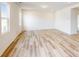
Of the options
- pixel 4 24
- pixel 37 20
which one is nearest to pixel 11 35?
pixel 4 24

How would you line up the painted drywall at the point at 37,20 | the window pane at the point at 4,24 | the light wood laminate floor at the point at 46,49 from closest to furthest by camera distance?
the light wood laminate floor at the point at 46,49 < the window pane at the point at 4,24 < the painted drywall at the point at 37,20

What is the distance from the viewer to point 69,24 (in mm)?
9516

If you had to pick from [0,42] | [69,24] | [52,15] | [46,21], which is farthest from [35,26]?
[0,42]

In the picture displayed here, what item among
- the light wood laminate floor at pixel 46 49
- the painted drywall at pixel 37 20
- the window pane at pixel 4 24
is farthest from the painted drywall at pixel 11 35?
the painted drywall at pixel 37 20

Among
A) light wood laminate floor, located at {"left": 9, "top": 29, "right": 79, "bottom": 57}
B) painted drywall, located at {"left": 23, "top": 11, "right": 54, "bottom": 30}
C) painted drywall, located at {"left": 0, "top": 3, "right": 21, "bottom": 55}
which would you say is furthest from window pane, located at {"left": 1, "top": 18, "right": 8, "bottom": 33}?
painted drywall, located at {"left": 23, "top": 11, "right": 54, "bottom": 30}

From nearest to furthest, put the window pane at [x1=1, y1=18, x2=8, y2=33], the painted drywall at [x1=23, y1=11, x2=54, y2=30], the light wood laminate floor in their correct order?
the light wood laminate floor
the window pane at [x1=1, y1=18, x2=8, y2=33]
the painted drywall at [x1=23, y1=11, x2=54, y2=30]

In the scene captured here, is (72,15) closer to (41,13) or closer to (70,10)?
(70,10)

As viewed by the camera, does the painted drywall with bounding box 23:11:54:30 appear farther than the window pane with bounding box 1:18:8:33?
Yes

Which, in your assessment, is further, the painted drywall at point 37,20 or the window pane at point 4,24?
the painted drywall at point 37,20

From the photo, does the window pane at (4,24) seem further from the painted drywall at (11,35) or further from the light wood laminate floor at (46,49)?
the light wood laminate floor at (46,49)

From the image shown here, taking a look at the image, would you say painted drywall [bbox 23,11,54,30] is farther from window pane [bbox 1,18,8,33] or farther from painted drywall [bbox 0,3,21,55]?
window pane [bbox 1,18,8,33]

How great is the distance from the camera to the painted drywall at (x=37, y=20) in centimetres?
1374

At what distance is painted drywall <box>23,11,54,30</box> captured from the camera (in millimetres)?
13742

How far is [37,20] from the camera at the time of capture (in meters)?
14.2
